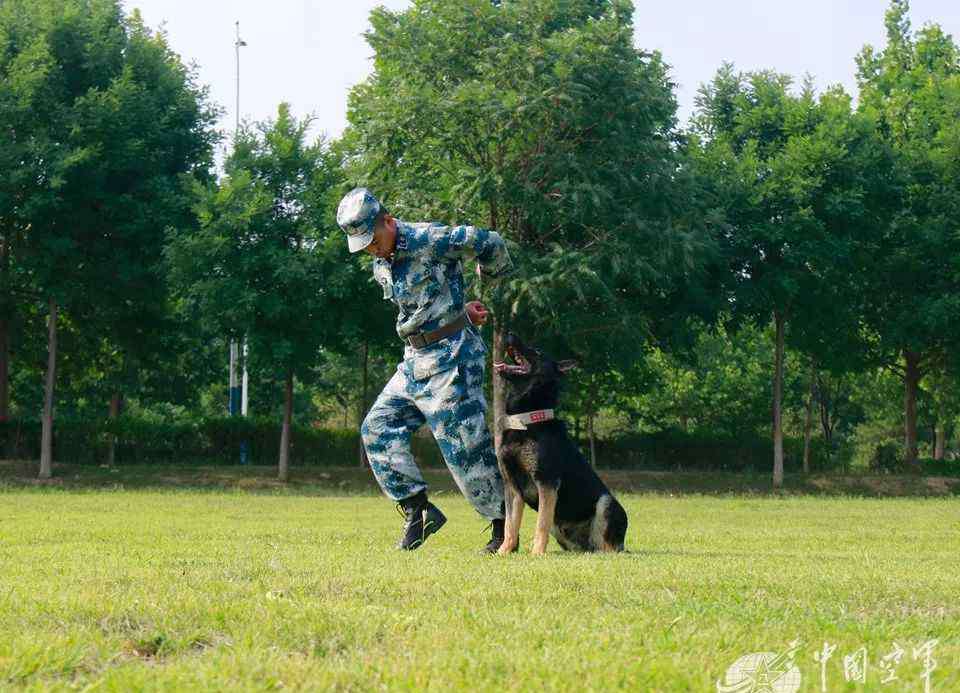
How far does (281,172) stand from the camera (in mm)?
33312

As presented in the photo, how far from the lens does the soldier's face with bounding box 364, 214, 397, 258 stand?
8258 mm

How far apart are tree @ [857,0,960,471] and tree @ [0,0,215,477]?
20.6 metres

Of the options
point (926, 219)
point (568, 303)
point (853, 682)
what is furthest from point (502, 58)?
point (853, 682)

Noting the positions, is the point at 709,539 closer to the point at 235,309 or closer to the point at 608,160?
the point at 608,160

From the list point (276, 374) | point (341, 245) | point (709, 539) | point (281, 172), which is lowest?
point (709, 539)

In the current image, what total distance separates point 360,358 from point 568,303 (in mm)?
15527

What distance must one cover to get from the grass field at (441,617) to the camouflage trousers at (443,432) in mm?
494

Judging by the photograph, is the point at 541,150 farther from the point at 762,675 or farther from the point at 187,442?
the point at 762,675

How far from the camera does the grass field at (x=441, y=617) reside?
3.72 metres

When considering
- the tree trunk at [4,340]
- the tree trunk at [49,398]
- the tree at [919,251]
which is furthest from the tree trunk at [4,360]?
the tree at [919,251]

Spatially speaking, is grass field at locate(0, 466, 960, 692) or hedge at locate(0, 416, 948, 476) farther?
hedge at locate(0, 416, 948, 476)

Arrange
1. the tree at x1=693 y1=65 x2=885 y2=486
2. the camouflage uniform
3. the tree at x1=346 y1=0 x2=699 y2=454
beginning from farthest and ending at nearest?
the tree at x1=693 y1=65 x2=885 y2=486 < the tree at x1=346 y1=0 x2=699 y2=454 < the camouflage uniform

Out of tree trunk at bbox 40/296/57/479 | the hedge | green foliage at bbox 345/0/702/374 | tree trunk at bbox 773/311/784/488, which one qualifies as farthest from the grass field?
the hedge

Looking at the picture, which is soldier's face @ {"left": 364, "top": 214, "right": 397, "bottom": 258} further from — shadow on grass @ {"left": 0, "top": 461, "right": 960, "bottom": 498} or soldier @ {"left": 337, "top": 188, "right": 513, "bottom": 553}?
shadow on grass @ {"left": 0, "top": 461, "right": 960, "bottom": 498}
